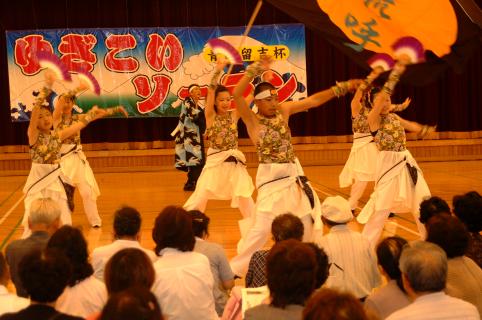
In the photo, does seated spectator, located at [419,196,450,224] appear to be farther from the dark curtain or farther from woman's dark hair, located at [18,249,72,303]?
the dark curtain

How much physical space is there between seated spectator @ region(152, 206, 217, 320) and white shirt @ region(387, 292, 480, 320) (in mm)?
994

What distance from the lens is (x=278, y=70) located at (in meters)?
15.4

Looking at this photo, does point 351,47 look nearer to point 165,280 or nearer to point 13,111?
point 165,280

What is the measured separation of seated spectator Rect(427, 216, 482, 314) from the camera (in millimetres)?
3584

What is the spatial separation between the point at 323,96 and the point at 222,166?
2.42 meters

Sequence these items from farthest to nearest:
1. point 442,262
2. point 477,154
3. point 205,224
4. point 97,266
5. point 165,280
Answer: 1. point 477,154
2. point 205,224
3. point 97,266
4. point 165,280
5. point 442,262

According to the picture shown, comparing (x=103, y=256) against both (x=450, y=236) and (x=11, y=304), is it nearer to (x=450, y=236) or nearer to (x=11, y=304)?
(x=11, y=304)

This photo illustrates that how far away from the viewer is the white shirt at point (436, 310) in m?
3.00

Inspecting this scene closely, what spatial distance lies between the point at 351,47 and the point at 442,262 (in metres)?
3.86

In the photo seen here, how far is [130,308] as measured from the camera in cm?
223

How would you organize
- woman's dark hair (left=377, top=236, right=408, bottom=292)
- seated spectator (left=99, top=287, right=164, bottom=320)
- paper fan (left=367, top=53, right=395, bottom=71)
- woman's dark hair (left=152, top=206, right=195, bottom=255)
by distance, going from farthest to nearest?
1. paper fan (left=367, top=53, right=395, bottom=71)
2. woman's dark hair (left=152, top=206, right=195, bottom=255)
3. woman's dark hair (left=377, top=236, right=408, bottom=292)
4. seated spectator (left=99, top=287, right=164, bottom=320)

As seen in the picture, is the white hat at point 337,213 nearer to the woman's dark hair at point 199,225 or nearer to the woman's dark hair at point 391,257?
the woman's dark hair at point 199,225

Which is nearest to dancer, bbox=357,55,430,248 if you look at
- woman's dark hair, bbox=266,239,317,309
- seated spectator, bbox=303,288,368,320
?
woman's dark hair, bbox=266,239,317,309

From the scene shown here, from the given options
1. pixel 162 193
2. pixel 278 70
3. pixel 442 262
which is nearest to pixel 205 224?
pixel 442 262
